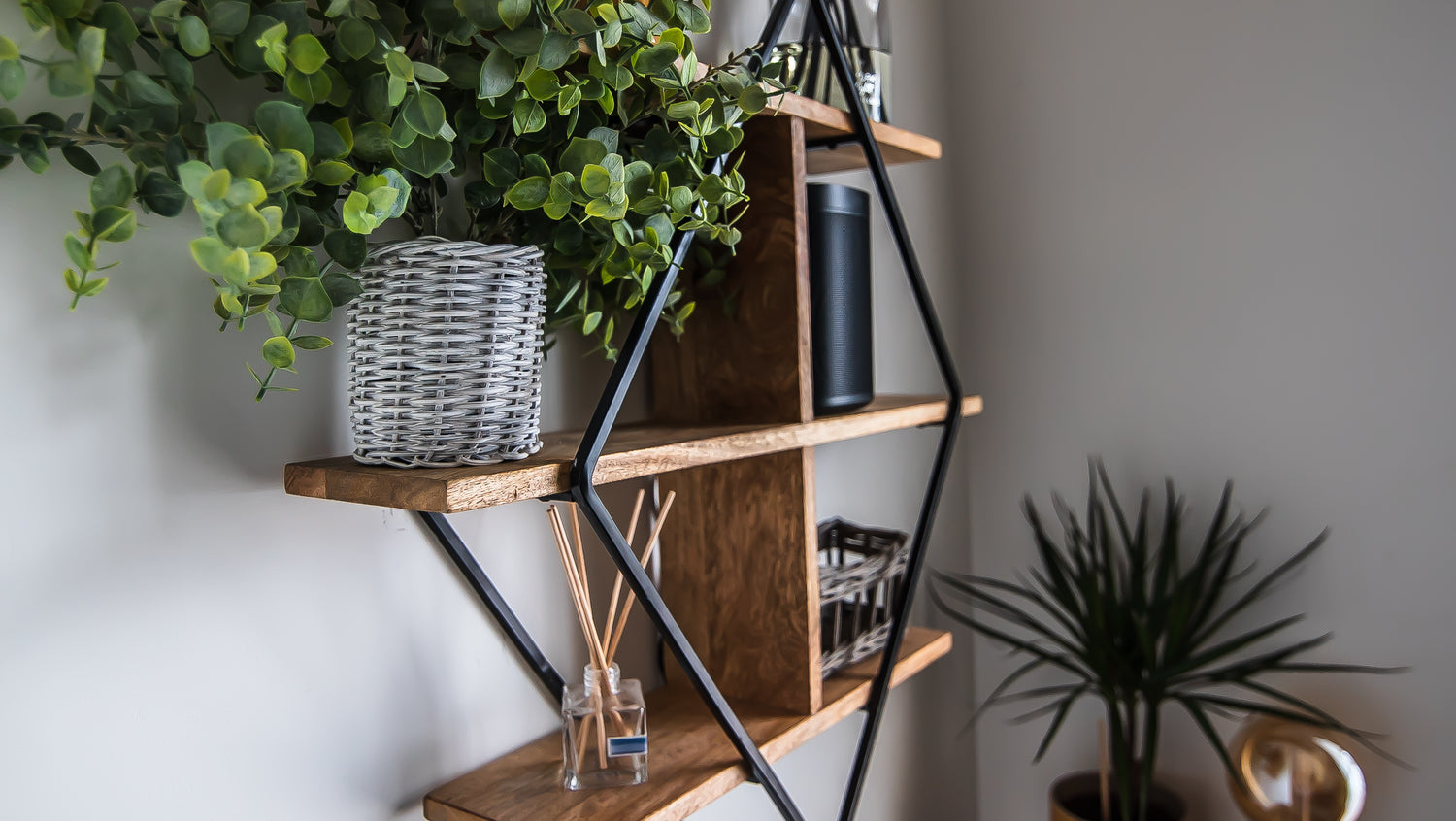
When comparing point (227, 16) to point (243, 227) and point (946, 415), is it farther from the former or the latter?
point (946, 415)

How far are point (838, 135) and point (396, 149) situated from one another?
496mm

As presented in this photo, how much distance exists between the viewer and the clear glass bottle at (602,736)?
726mm

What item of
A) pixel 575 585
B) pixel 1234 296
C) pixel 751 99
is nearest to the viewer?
pixel 751 99

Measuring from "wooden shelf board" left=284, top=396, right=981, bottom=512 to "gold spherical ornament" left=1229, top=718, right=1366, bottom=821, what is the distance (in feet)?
2.60

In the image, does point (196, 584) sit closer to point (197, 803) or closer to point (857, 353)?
point (197, 803)

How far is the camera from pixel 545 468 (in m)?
0.58

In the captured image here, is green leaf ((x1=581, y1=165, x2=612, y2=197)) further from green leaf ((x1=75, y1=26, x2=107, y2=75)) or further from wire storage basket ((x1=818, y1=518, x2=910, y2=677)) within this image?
wire storage basket ((x1=818, y1=518, x2=910, y2=677))

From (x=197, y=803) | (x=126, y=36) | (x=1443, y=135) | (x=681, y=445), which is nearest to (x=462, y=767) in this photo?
(x=197, y=803)

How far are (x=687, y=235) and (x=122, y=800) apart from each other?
1.67ft

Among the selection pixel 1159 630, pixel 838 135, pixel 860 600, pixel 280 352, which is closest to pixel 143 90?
pixel 280 352

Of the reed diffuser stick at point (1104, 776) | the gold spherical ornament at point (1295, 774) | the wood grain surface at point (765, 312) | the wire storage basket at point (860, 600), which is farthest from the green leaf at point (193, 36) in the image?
the gold spherical ornament at point (1295, 774)

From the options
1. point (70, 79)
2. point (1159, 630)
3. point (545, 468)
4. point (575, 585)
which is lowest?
point (1159, 630)

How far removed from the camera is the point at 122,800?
56cm

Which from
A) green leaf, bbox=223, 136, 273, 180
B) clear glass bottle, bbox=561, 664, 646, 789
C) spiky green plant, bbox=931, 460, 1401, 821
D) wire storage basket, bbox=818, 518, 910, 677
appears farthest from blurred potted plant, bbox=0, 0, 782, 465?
spiky green plant, bbox=931, 460, 1401, 821
